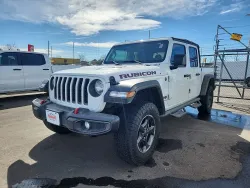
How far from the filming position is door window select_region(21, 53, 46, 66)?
788 cm

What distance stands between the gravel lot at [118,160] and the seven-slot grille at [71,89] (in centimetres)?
97

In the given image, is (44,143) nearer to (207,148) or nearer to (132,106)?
(132,106)

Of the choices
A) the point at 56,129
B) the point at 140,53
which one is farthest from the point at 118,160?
the point at 140,53

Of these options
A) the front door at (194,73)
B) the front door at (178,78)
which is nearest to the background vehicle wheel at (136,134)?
the front door at (178,78)

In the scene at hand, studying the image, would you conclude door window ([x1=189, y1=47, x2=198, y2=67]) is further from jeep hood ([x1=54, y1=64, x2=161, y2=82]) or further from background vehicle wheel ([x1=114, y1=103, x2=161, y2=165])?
background vehicle wheel ([x1=114, y1=103, x2=161, y2=165])

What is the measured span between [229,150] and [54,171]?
2.95m

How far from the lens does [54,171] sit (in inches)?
111

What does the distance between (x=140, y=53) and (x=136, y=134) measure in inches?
75.9

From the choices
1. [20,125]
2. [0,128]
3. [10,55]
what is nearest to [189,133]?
[20,125]

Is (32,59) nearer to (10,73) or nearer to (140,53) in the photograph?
(10,73)

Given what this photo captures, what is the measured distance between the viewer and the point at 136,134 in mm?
2738

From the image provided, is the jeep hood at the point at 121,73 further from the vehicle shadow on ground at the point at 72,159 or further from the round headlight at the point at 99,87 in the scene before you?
the vehicle shadow on ground at the point at 72,159

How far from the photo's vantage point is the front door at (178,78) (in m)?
3.77

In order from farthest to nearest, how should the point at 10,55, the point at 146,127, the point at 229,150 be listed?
the point at 10,55, the point at 229,150, the point at 146,127
